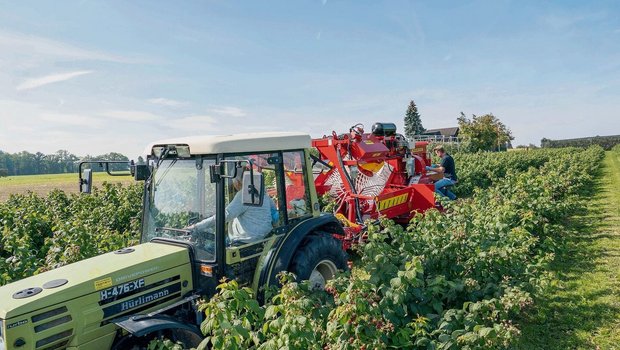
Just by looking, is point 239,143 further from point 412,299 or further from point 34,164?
Result: point 34,164

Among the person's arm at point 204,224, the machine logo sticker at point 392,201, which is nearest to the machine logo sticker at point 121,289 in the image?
the person's arm at point 204,224

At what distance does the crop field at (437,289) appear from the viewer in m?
2.68

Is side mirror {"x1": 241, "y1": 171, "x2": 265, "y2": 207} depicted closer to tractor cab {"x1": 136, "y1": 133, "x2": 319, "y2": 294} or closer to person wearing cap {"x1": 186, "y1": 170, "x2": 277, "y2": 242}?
tractor cab {"x1": 136, "y1": 133, "x2": 319, "y2": 294}

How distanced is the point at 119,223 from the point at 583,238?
9964 mm

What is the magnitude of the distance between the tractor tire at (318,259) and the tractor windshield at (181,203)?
3.18 feet

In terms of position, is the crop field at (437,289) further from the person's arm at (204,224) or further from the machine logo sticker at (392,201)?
the machine logo sticker at (392,201)

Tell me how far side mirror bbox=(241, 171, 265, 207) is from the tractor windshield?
516 mm

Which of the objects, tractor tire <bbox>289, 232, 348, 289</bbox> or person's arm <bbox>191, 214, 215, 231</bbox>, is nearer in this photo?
person's arm <bbox>191, 214, 215, 231</bbox>

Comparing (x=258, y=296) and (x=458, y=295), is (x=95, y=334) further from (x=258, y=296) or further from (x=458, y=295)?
(x=458, y=295)

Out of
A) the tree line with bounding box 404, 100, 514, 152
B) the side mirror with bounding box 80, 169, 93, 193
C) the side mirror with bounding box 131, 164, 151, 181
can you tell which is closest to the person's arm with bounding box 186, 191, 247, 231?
the side mirror with bounding box 131, 164, 151, 181

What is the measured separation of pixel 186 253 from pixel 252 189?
3.28 feet

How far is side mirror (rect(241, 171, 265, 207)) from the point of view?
342 centimetres

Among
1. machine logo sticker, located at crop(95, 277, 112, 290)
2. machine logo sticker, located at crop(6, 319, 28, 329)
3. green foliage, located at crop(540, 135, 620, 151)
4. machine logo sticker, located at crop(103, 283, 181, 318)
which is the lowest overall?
machine logo sticker, located at crop(103, 283, 181, 318)

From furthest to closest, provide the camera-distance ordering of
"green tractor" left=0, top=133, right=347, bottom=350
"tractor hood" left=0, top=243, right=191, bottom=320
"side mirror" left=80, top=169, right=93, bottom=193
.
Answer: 1. "side mirror" left=80, top=169, right=93, bottom=193
2. "green tractor" left=0, top=133, right=347, bottom=350
3. "tractor hood" left=0, top=243, right=191, bottom=320
